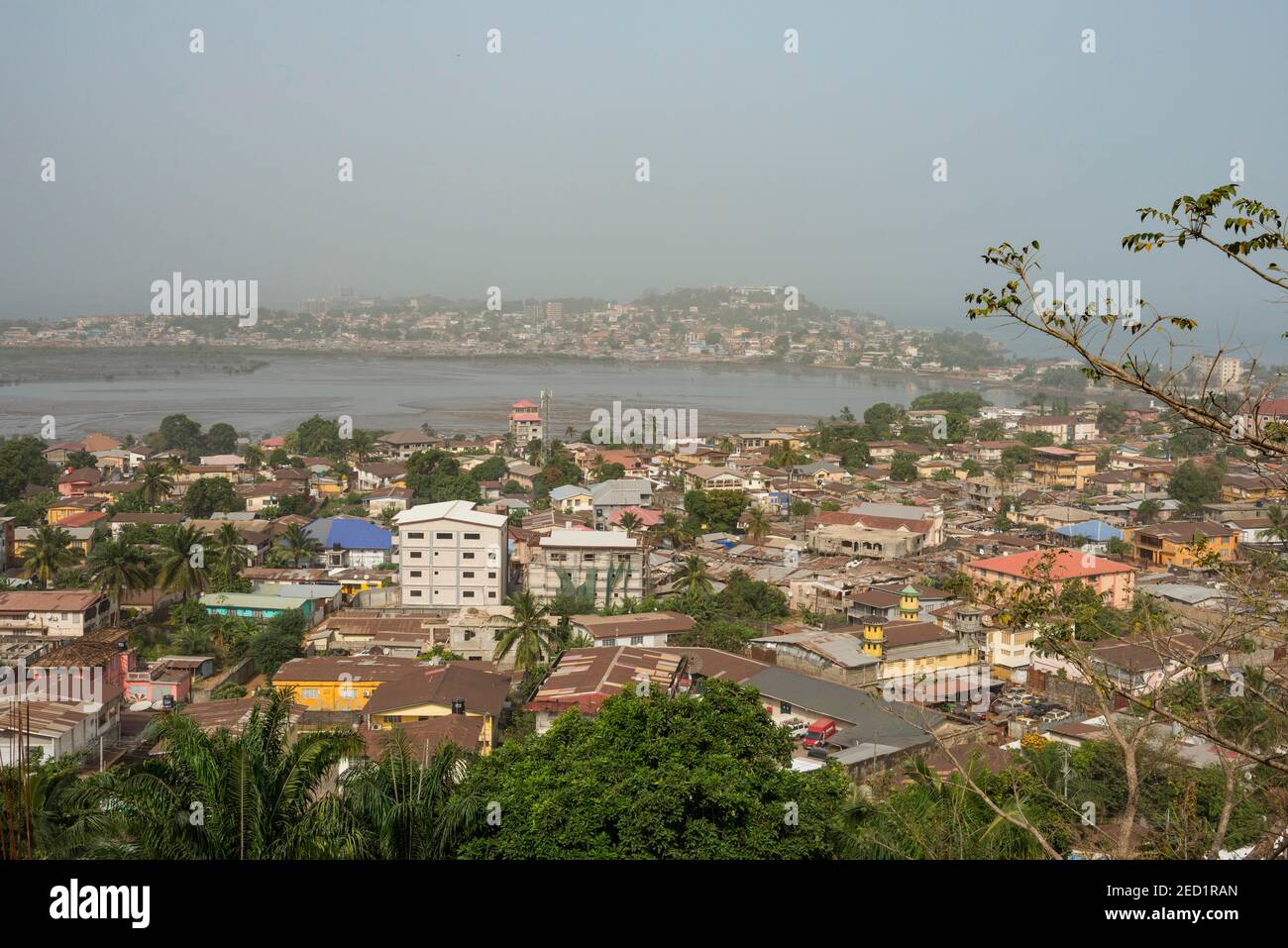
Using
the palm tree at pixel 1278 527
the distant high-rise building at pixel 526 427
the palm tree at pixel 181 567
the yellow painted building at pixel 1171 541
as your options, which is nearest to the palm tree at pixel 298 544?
the palm tree at pixel 181 567

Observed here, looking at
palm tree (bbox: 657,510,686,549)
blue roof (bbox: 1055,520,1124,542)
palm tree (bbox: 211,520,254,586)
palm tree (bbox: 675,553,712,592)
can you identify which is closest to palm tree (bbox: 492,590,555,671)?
palm tree (bbox: 675,553,712,592)

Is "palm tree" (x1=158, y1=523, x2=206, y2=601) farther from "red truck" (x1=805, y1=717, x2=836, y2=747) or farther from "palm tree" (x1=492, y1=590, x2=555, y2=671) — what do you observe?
"red truck" (x1=805, y1=717, x2=836, y2=747)

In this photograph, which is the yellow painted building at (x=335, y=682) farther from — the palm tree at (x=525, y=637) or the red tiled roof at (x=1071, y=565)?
the red tiled roof at (x=1071, y=565)

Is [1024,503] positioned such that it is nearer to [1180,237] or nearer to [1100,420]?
[1100,420]

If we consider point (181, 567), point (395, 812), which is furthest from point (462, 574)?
point (395, 812)
